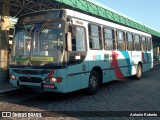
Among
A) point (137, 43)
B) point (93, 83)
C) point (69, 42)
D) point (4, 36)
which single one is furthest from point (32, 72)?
point (137, 43)

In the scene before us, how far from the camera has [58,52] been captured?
8.66 metres

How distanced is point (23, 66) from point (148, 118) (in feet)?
14.5

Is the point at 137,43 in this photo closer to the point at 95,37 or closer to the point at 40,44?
the point at 95,37

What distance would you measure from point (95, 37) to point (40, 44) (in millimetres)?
2792

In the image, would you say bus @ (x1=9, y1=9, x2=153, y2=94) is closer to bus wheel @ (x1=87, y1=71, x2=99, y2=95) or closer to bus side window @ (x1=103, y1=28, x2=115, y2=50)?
bus wheel @ (x1=87, y1=71, x2=99, y2=95)

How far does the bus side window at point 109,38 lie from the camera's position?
1193 centimetres

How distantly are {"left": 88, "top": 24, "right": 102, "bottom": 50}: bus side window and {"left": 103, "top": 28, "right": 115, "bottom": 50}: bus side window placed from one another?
584mm

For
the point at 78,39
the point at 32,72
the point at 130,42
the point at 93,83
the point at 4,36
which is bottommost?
the point at 93,83

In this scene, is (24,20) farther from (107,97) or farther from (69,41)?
(107,97)

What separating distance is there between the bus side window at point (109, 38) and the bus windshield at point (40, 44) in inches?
136

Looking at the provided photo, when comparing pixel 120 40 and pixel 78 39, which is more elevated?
A: pixel 120 40

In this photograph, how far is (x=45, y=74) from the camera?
877 cm

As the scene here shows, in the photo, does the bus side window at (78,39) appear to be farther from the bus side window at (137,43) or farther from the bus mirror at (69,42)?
the bus side window at (137,43)

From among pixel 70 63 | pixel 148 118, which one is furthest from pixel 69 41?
pixel 148 118
